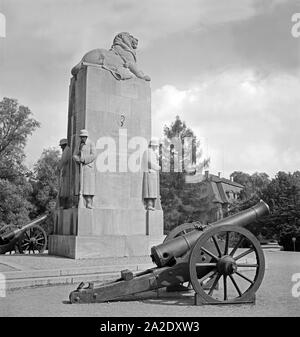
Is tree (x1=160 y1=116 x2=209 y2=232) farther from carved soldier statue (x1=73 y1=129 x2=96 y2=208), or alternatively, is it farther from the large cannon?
the large cannon

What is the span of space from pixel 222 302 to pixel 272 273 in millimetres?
5345

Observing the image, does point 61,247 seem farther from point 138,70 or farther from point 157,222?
point 138,70

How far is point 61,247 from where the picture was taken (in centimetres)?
1439

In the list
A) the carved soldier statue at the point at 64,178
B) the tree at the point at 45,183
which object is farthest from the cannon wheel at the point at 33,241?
the tree at the point at 45,183

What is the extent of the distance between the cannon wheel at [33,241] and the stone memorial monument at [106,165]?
2293mm

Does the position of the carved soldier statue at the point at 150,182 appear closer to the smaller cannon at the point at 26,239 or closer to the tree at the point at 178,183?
the smaller cannon at the point at 26,239

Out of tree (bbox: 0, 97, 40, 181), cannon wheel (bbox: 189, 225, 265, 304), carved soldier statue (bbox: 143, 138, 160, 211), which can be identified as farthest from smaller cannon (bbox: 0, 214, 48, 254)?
tree (bbox: 0, 97, 40, 181)

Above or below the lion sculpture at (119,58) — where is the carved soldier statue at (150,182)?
below

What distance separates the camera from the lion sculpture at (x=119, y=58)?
15.8 metres

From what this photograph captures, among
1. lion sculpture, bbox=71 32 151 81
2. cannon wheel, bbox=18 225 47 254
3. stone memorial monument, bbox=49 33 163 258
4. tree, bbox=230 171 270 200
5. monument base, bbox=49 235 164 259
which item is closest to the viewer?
monument base, bbox=49 235 164 259

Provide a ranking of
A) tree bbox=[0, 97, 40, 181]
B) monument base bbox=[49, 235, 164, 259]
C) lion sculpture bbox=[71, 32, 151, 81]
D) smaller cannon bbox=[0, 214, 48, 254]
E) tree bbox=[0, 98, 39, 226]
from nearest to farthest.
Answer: monument base bbox=[49, 235, 164, 259] → lion sculpture bbox=[71, 32, 151, 81] → smaller cannon bbox=[0, 214, 48, 254] → tree bbox=[0, 98, 39, 226] → tree bbox=[0, 97, 40, 181]

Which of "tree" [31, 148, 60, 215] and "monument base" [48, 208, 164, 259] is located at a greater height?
"tree" [31, 148, 60, 215]

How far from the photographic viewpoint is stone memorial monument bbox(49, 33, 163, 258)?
14.2 metres
